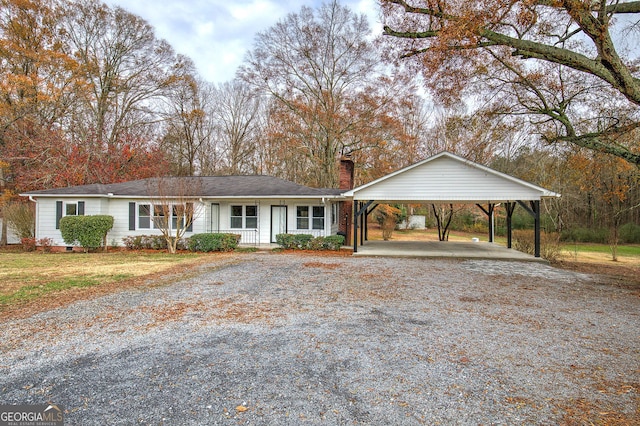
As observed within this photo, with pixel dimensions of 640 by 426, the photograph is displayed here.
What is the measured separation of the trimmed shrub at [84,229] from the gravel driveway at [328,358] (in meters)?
9.36

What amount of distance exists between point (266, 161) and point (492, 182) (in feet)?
65.0

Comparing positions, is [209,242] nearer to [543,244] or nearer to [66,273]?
[66,273]

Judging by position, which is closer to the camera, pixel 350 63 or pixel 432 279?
pixel 432 279

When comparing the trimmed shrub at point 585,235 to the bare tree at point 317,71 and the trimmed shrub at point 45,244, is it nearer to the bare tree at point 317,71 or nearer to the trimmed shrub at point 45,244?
the bare tree at point 317,71

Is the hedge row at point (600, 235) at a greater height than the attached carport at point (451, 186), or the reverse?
the attached carport at point (451, 186)

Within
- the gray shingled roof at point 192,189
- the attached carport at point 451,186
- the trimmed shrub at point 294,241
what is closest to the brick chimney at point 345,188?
the gray shingled roof at point 192,189

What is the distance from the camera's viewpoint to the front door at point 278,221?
16.7 meters

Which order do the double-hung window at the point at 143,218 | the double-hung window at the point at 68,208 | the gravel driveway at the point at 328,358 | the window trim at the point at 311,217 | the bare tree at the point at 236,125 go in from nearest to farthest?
1. the gravel driveway at the point at 328,358
2. the double-hung window at the point at 68,208
3. the double-hung window at the point at 143,218
4. the window trim at the point at 311,217
5. the bare tree at the point at 236,125

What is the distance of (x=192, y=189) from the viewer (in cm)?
1572

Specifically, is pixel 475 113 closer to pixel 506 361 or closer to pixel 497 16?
pixel 497 16

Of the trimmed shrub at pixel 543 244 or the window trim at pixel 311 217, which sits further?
the window trim at pixel 311 217

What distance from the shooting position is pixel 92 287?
297 inches

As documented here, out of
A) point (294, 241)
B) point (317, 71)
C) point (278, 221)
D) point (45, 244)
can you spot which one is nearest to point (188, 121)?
point (317, 71)

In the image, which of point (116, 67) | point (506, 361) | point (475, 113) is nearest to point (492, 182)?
point (475, 113)
